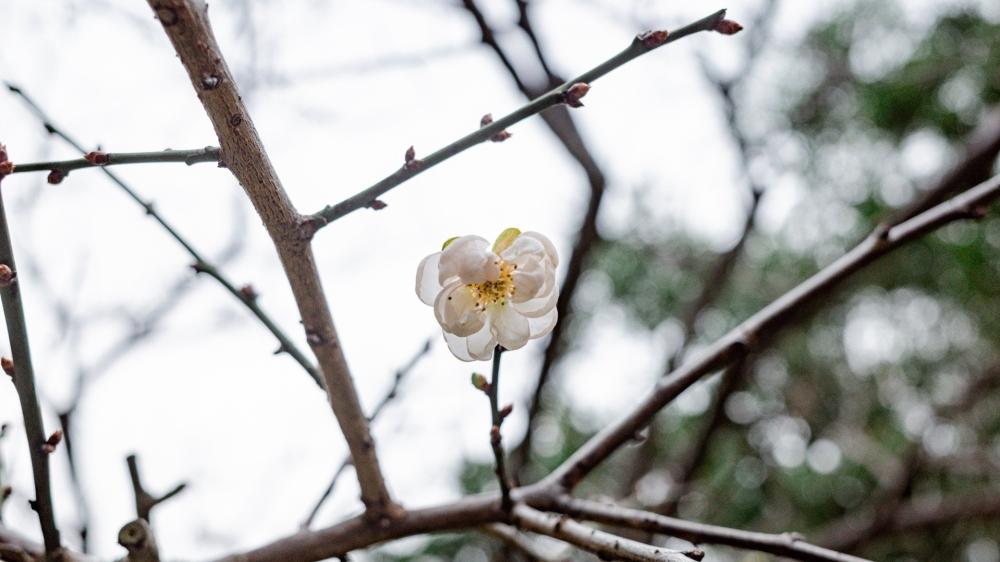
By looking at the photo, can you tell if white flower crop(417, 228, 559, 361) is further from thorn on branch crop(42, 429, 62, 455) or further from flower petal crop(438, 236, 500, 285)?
thorn on branch crop(42, 429, 62, 455)

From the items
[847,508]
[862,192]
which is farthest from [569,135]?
[847,508]

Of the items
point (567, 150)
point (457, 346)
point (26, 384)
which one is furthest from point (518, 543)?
point (567, 150)

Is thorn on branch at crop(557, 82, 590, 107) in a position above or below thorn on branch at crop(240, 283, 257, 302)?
below

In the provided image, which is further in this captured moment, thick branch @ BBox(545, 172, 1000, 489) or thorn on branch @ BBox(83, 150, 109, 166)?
thick branch @ BBox(545, 172, 1000, 489)

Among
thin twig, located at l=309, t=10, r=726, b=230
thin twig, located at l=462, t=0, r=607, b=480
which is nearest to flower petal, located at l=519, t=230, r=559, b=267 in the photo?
thin twig, located at l=309, t=10, r=726, b=230

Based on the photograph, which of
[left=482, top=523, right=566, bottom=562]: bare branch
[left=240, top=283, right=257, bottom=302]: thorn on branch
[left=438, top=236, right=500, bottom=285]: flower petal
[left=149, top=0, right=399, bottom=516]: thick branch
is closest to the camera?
[left=149, top=0, right=399, bottom=516]: thick branch

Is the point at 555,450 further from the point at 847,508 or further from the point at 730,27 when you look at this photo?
the point at 730,27
